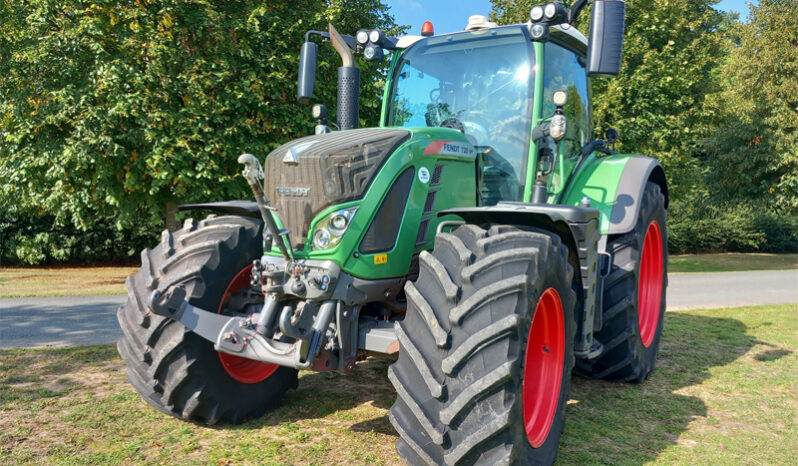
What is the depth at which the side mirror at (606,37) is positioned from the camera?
3570 mm

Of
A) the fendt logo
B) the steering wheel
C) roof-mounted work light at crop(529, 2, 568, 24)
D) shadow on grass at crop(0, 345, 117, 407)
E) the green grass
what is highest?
roof-mounted work light at crop(529, 2, 568, 24)

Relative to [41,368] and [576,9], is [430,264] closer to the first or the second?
[576,9]

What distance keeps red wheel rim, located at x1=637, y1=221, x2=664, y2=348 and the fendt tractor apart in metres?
0.77

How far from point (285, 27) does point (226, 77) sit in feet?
5.39

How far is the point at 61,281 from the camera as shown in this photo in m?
13.8

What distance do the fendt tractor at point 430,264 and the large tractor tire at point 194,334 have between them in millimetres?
11

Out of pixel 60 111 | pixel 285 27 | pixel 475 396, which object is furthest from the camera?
pixel 285 27

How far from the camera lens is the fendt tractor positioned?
2766 mm

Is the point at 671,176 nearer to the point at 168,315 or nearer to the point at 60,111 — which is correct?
the point at 60,111

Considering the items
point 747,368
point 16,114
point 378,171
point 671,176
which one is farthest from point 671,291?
point 16,114

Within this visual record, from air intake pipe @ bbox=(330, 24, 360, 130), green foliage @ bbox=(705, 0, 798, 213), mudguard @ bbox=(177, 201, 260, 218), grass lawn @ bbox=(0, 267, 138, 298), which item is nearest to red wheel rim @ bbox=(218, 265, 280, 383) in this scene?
mudguard @ bbox=(177, 201, 260, 218)

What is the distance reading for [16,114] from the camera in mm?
11180

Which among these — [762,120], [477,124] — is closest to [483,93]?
[477,124]

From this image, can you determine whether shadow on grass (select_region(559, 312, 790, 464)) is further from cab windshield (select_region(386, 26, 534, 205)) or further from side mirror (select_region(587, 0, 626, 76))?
side mirror (select_region(587, 0, 626, 76))
